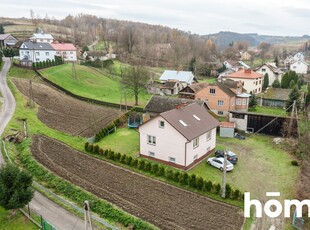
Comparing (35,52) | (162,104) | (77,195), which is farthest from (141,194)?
(35,52)

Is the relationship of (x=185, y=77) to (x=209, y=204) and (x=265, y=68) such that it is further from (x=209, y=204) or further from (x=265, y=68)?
(x=209, y=204)

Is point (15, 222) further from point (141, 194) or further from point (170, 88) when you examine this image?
point (170, 88)

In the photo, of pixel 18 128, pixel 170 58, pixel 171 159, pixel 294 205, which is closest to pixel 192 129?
pixel 171 159

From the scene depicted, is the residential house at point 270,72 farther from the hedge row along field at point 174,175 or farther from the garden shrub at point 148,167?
the garden shrub at point 148,167

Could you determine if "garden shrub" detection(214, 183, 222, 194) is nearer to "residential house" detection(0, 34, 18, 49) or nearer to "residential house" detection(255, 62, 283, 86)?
"residential house" detection(255, 62, 283, 86)

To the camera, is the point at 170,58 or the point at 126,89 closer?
the point at 126,89

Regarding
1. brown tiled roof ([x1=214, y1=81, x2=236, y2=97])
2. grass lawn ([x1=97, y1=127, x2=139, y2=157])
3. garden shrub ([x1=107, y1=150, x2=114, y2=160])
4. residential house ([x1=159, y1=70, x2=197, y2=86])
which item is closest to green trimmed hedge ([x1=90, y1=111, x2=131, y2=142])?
grass lawn ([x1=97, y1=127, x2=139, y2=157])
